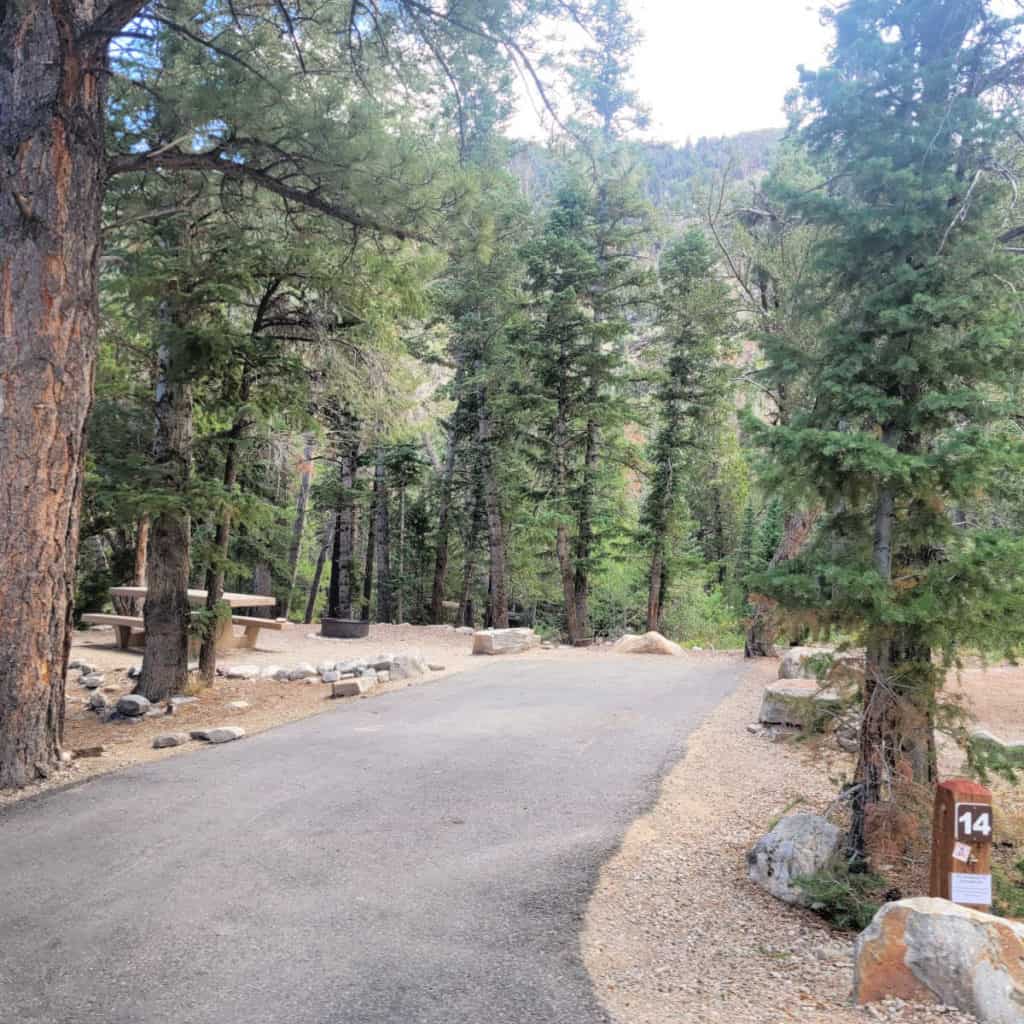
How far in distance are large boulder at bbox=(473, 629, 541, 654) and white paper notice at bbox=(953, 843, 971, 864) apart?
11.2 m

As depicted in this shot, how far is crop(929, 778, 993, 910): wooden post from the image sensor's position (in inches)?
132

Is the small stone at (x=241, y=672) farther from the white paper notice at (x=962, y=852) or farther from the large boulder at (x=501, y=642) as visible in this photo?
the white paper notice at (x=962, y=852)

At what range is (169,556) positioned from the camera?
344 inches

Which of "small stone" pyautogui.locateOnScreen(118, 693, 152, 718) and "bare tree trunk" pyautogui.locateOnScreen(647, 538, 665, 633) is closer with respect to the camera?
"small stone" pyautogui.locateOnScreen(118, 693, 152, 718)

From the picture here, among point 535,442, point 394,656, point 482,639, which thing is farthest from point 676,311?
point 394,656

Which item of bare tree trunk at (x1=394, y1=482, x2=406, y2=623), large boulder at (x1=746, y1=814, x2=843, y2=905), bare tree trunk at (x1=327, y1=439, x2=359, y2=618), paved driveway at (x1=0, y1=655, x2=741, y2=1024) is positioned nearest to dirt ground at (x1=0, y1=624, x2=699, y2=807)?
paved driveway at (x1=0, y1=655, x2=741, y2=1024)

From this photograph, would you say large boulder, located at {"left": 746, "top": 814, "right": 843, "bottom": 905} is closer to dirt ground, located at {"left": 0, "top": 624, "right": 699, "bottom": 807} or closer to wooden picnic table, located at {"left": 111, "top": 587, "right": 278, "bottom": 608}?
dirt ground, located at {"left": 0, "top": 624, "right": 699, "bottom": 807}

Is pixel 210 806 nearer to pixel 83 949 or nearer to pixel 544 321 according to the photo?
pixel 83 949

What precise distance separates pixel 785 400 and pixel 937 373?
9853 millimetres

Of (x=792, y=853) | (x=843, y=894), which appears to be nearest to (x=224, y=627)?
(x=792, y=853)

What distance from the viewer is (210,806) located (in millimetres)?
5277

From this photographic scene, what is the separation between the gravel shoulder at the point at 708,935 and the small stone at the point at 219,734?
12.8ft

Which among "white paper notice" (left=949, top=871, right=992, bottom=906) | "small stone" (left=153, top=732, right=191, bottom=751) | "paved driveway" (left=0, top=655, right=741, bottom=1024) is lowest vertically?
"small stone" (left=153, top=732, right=191, bottom=751)


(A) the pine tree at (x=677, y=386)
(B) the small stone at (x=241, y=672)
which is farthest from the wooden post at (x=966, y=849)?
(A) the pine tree at (x=677, y=386)
